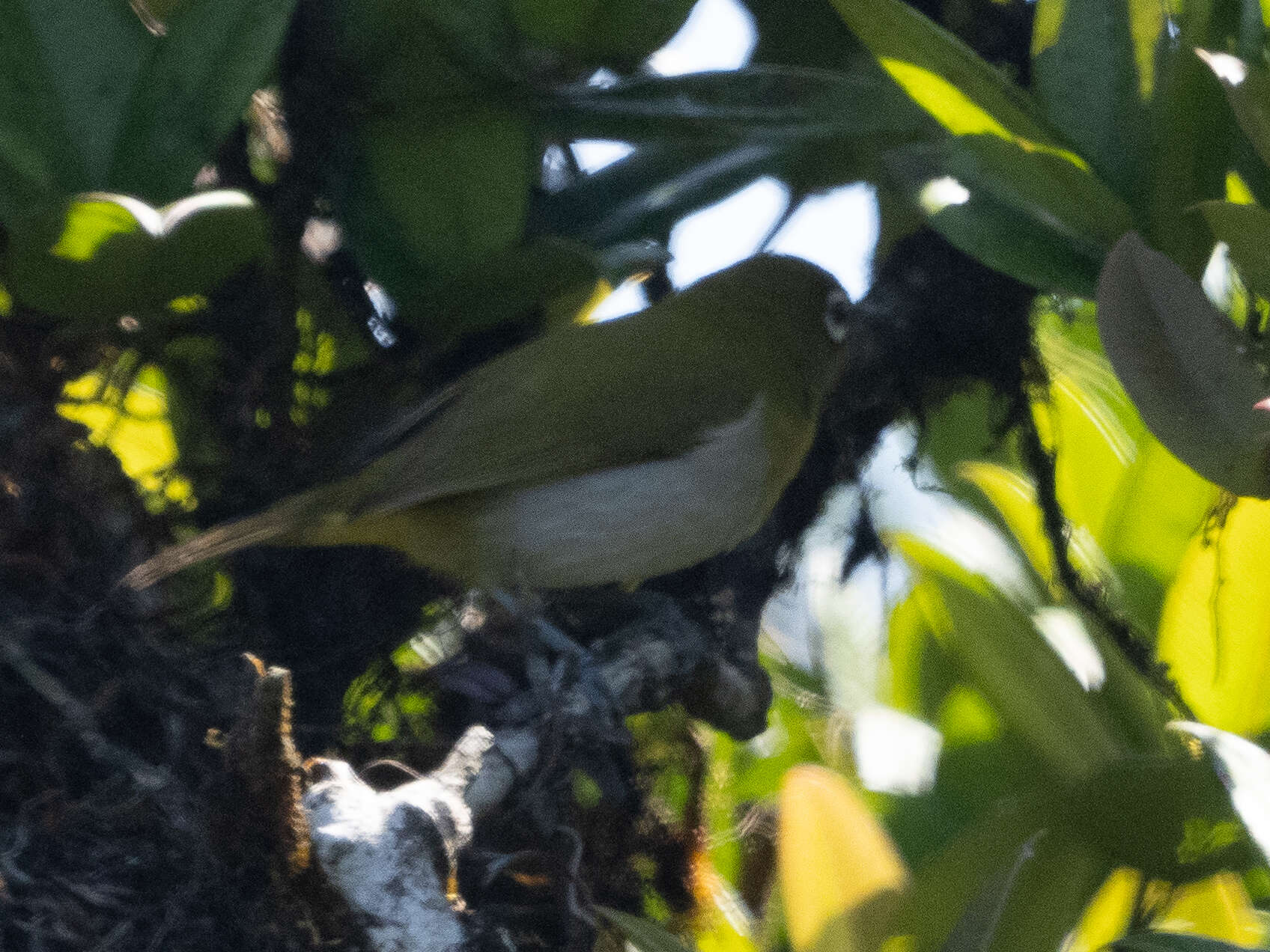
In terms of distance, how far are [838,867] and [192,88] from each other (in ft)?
3.16

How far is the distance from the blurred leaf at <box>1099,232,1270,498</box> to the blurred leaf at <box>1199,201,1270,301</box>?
45 mm

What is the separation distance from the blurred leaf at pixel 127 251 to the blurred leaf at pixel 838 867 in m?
0.73

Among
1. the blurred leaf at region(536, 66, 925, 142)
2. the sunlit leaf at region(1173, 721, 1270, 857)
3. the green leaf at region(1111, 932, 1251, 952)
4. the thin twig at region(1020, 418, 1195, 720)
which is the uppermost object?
the blurred leaf at region(536, 66, 925, 142)

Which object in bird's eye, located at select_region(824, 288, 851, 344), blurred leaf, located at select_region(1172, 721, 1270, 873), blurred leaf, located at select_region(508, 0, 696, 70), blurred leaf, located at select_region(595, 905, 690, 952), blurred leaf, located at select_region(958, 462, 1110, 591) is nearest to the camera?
blurred leaf, located at select_region(1172, 721, 1270, 873)

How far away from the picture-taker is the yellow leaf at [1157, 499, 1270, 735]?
64.8 inches

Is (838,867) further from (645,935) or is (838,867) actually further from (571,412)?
(571,412)

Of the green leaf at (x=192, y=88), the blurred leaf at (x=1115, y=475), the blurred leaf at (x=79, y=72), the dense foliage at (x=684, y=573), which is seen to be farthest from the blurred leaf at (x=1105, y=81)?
the blurred leaf at (x=79, y=72)

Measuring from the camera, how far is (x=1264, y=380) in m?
1.29

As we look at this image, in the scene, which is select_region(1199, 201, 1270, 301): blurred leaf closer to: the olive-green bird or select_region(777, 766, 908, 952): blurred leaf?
select_region(777, 766, 908, 952): blurred leaf

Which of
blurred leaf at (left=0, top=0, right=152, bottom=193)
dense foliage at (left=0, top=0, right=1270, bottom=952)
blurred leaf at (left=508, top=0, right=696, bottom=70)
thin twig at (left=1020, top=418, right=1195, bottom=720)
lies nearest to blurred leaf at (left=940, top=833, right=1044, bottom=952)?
dense foliage at (left=0, top=0, right=1270, bottom=952)

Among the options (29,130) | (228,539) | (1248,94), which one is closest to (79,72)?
(29,130)

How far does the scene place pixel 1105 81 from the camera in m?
1.40

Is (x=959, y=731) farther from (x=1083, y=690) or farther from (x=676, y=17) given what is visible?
(x=676, y=17)

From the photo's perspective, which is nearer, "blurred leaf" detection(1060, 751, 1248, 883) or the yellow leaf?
"blurred leaf" detection(1060, 751, 1248, 883)
